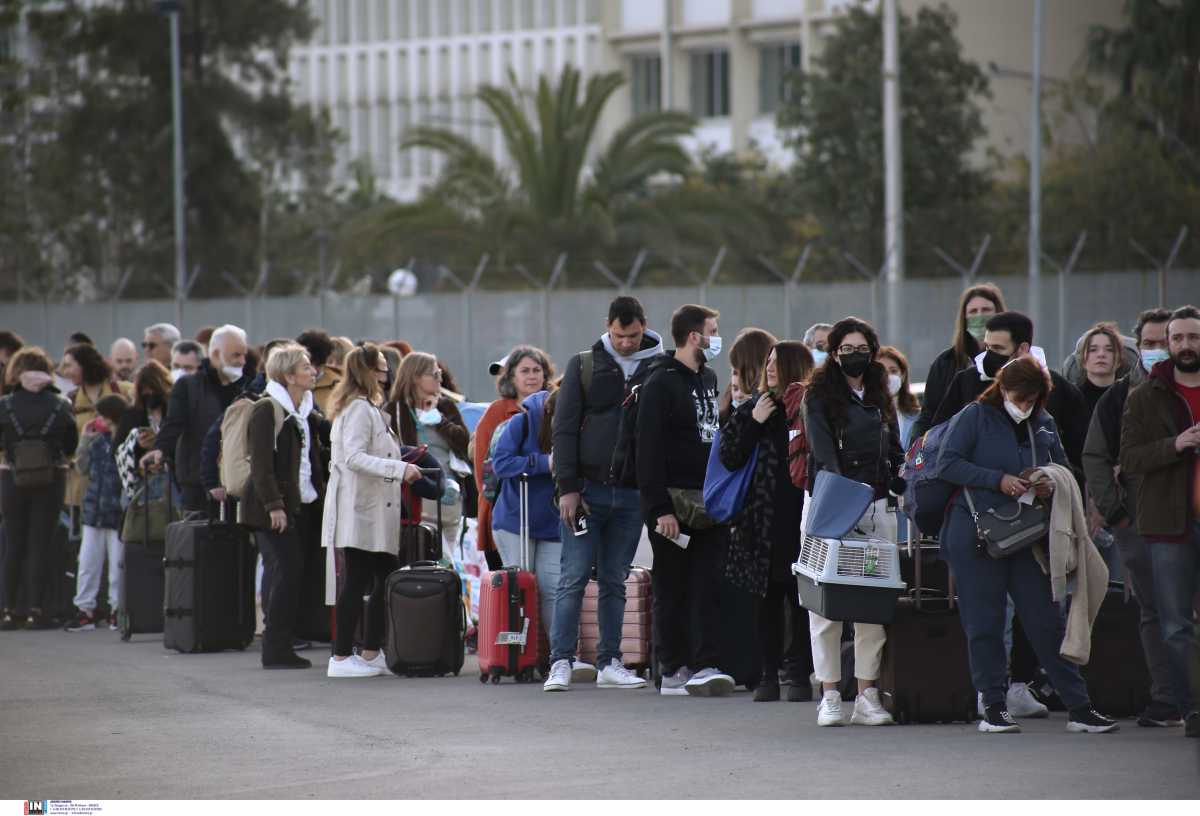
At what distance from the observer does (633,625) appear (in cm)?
1265

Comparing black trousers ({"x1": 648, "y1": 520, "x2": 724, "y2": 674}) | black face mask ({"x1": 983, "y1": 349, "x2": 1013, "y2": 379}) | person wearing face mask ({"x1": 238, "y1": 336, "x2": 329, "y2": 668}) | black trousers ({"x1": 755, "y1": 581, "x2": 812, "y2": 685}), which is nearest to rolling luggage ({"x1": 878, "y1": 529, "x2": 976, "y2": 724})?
black trousers ({"x1": 755, "y1": 581, "x2": 812, "y2": 685})

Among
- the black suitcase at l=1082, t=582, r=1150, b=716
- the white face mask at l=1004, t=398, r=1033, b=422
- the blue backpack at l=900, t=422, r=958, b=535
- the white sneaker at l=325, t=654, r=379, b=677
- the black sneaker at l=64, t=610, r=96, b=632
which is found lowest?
the black sneaker at l=64, t=610, r=96, b=632

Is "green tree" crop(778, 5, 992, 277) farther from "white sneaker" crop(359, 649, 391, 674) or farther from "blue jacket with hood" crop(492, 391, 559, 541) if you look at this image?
"blue jacket with hood" crop(492, 391, 559, 541)

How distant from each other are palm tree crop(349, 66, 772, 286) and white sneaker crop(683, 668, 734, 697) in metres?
30.1

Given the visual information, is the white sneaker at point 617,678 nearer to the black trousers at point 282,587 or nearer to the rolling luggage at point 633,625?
the rolling luggage at point 633,625

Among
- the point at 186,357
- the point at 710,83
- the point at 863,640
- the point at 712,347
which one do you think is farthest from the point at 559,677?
the point at 710,83

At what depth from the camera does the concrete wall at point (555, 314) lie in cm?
2698

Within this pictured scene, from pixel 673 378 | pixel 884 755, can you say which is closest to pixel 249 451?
pixel 673 378

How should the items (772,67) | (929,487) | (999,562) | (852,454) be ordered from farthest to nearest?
(772,67) → (852,454) → (929,487) → (999,562)

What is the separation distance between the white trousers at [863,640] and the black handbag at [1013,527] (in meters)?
0.62

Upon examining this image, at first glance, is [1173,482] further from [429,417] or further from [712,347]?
[429,417]

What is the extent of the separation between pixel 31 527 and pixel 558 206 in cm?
2726

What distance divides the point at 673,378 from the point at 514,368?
154cm

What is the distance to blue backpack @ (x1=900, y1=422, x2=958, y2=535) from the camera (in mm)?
10234
